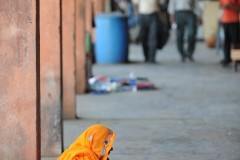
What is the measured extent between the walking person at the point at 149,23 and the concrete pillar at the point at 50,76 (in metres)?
10.8

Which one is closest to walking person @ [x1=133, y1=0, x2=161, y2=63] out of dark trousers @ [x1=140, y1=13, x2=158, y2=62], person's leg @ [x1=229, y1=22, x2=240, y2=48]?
dark trousers @ [x1=140, y1=13, x2=158, y2=62]

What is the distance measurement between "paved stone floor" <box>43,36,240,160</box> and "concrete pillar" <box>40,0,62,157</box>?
570 mm

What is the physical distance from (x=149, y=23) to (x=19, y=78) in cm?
1370

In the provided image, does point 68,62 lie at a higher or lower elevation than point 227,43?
higher

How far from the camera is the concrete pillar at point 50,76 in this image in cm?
828

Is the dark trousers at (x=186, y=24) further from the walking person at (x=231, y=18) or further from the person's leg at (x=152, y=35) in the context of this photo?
the walking person at (x=231, y=18)

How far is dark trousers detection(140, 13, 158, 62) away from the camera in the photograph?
63.9ft

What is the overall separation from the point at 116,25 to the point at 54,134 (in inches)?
468

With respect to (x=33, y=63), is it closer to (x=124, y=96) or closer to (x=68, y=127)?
(x=68, y=127)

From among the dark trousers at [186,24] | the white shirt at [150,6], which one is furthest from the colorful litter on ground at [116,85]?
the dark trousers at [186,24]

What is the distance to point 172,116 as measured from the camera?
36.5ft

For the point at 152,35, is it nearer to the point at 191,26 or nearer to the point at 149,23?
the point at 149,23

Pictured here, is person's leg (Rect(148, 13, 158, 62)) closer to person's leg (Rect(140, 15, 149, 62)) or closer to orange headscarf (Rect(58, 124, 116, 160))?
person's leg (Rect(140, 15, 149, 62))

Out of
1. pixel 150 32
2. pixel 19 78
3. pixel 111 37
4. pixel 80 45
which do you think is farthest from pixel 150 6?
pixel 19 78
